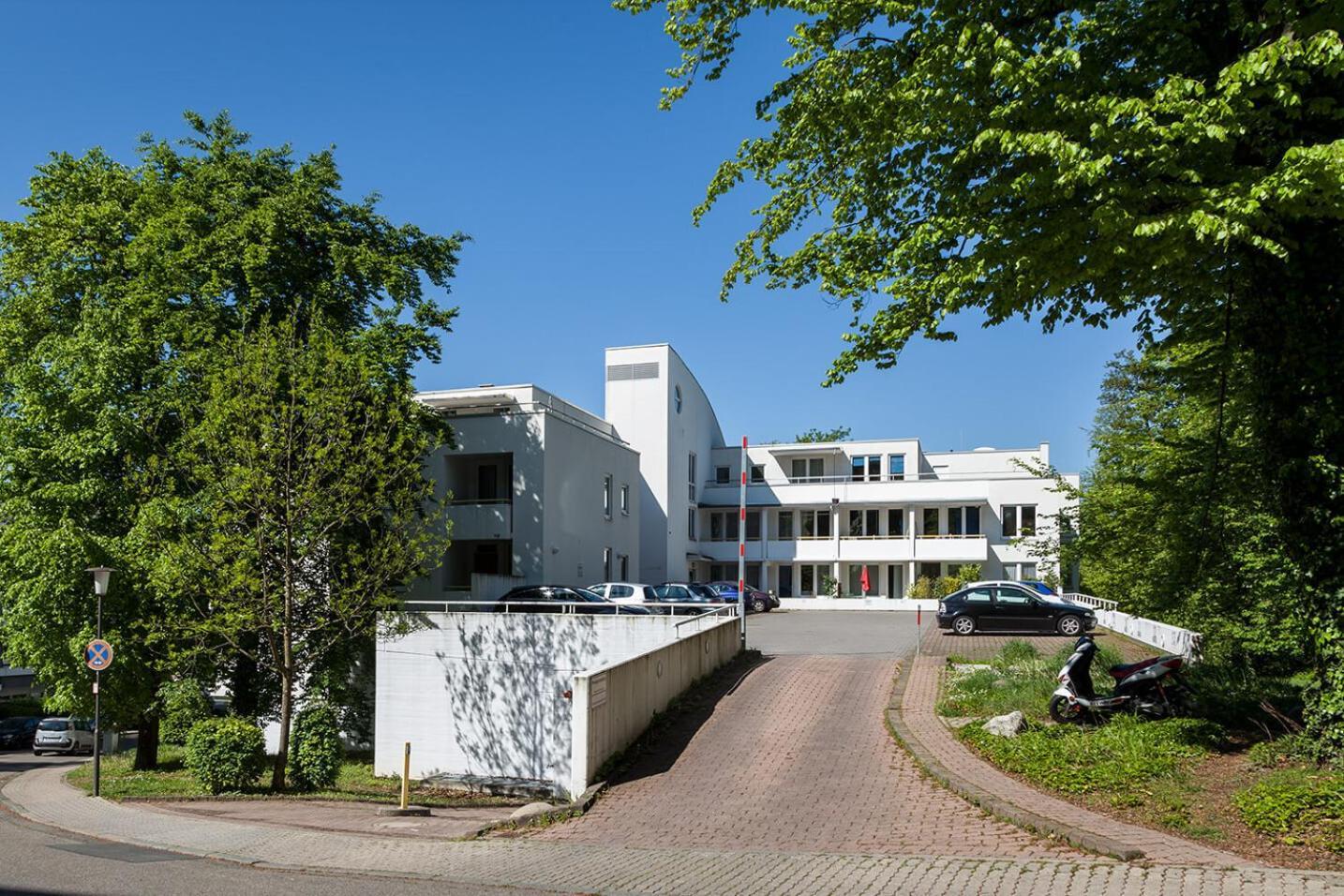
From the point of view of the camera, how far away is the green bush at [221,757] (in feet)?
55.4

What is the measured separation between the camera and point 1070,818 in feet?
30.5

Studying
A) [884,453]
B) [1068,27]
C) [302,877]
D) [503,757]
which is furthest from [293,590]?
[884,453]

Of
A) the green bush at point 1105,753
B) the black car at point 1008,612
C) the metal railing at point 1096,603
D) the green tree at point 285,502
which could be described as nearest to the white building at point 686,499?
the metal railing at point 1096,603

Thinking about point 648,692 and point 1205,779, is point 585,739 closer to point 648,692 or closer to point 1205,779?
point 648,692

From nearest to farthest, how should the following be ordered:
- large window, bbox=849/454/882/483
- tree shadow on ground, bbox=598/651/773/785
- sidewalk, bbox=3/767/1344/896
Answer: sidewalk, bbox=3/767/1344/896 → tree shadow on ground, bbox=598/651/773/785 → large window, bbox=849/454/882/483

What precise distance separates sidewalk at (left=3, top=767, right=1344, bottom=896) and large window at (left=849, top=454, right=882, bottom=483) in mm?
49392

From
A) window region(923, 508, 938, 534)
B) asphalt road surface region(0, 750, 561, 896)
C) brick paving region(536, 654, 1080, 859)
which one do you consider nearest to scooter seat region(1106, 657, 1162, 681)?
brick paving region(536, 654, 1080, 859)

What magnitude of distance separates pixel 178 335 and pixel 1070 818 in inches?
845

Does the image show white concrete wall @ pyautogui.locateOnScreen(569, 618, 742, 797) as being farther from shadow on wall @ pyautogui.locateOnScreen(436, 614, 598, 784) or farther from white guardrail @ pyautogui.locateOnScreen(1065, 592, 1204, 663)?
white guardrail @ pyautogui.locateOnScreen(1065, 592, 1204, 663)

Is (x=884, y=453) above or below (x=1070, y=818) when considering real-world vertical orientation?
above

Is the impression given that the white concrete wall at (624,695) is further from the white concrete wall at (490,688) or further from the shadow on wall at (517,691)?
the shadow on wall at (517,691)

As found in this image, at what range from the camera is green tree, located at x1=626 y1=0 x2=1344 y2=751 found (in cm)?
842

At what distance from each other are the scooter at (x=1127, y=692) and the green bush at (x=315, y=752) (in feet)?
41.2

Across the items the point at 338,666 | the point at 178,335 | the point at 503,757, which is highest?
the point at 178,335
